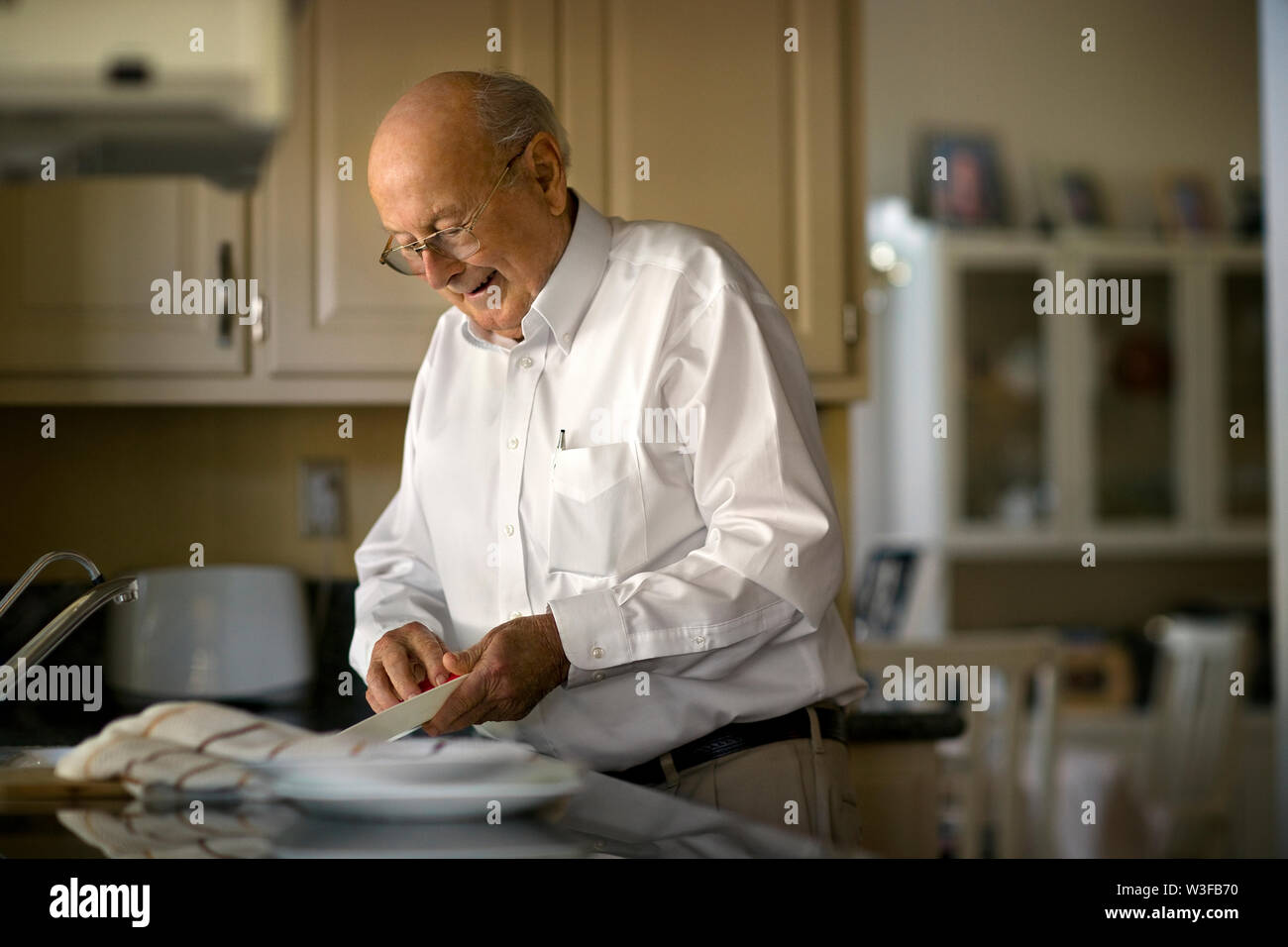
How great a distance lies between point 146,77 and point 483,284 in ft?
1.49

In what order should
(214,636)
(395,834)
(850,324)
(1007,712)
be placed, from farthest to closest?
(1007,712)
(850,324)
(214,636)
(395,834)

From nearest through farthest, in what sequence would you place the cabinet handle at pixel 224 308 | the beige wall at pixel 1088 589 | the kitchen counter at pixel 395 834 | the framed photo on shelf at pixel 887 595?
the kitchen counter at pixel 395 834
the cabinet handle at pixel 224 308
the framed photo on shelf at pixel 887 595
the beige wall at pixel 1088 589

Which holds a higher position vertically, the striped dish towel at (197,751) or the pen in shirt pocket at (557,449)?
the pen in shirt pocket at (557,449)

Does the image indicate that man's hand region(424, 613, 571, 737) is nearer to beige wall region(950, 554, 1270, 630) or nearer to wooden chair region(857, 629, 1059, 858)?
wooden chair region(857, 629, 1059, 858)

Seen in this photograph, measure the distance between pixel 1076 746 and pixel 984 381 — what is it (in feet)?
3.18

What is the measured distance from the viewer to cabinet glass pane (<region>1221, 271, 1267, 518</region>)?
10.0 feet

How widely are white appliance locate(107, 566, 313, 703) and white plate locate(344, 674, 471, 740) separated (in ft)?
1.28

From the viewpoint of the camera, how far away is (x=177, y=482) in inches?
49.1

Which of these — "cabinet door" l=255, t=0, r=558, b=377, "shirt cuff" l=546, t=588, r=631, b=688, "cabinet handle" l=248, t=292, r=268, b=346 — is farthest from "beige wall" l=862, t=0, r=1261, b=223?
"shirt cuff" l=546, t=588, r=631, b=688

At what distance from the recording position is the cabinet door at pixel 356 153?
1.05 metres

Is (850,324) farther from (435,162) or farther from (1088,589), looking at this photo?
(1088,589)

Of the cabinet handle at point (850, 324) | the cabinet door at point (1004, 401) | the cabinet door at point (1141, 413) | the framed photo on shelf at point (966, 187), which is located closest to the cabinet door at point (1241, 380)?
the cabinet door at point (1141, 413)

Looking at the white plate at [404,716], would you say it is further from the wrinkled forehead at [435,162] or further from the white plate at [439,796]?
the wrinkled forehead at [435,162]

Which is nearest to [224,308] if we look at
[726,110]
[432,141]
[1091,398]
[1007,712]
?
[432,141]
